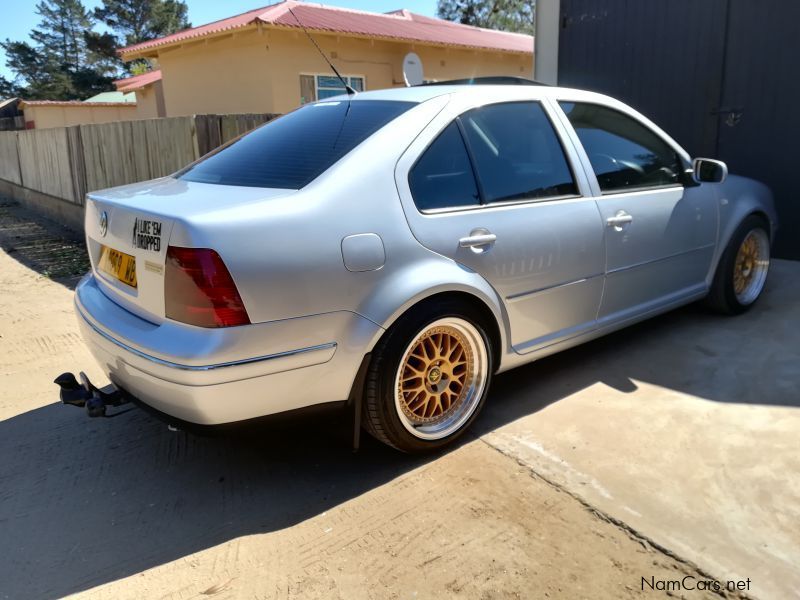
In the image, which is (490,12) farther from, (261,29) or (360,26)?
(261,29)

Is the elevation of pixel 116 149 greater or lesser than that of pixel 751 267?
greater

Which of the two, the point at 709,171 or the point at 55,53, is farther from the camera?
the point at 55,53

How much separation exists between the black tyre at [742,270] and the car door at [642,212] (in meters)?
0.29

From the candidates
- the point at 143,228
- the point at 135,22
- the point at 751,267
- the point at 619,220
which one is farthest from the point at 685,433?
the point at 135,22

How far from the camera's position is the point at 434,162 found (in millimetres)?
2928

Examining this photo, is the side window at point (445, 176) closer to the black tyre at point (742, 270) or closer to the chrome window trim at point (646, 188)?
the chrome window trim at point (646, 188)

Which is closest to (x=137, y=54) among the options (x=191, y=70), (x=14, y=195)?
(x=191, y=70)

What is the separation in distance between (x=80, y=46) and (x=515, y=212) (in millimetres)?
66398

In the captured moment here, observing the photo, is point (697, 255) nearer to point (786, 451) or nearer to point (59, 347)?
point (786, 451)

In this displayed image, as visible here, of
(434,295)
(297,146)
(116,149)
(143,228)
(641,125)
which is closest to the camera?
(143,228)

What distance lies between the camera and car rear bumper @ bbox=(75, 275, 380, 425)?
92.0 inches

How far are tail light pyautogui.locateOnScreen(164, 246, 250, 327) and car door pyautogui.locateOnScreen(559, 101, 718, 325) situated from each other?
2127mm

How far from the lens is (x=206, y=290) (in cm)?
232

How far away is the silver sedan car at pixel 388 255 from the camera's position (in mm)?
2381
